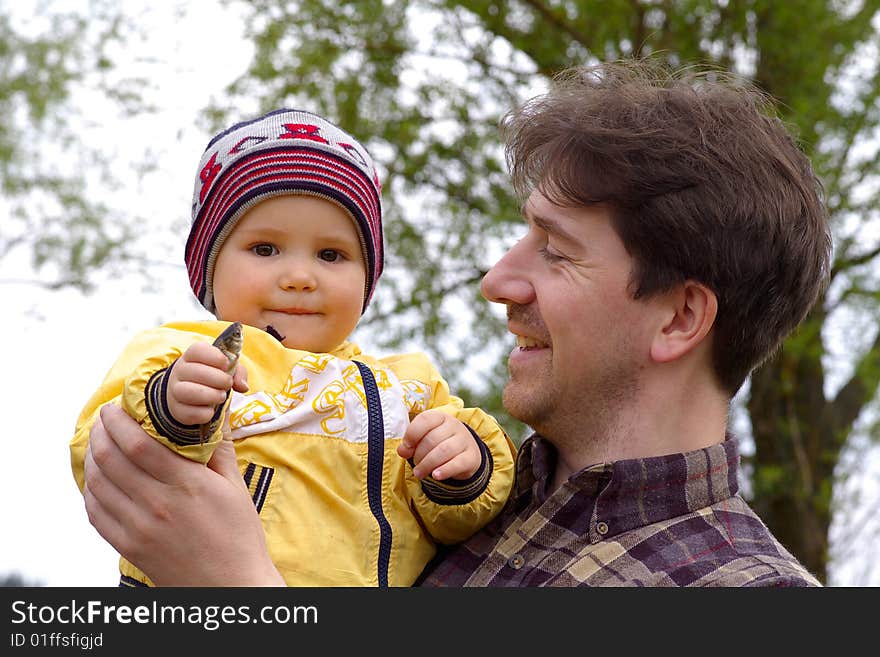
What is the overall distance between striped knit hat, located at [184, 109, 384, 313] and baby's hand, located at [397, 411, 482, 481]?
478 mm

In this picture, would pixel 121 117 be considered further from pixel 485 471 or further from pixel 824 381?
pixel 485 471

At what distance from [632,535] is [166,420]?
3.06 feet

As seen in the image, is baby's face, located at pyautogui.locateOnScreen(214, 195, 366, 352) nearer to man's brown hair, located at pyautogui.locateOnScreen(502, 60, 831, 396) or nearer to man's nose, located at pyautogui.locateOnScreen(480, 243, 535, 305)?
man's nose, located at pyautogui.locateOnScreen(480, 243, 535, 305)

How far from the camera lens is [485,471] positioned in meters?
2.35

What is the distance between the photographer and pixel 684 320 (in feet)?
8.02

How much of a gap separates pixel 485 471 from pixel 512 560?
192 mm

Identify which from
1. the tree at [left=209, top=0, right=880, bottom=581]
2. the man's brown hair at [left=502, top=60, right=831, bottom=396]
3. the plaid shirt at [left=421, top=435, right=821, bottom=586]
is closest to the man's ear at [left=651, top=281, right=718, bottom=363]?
the man's brown hair at [left=502, top=60, right=831, bottom=396]

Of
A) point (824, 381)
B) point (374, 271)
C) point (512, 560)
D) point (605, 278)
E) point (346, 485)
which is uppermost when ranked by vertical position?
point (824, 381)

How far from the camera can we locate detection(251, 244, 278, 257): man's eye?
2.41 meters

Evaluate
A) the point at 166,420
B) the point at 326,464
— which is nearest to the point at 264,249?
the point at 326,464

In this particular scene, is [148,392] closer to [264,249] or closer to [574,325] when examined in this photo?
[264,249]

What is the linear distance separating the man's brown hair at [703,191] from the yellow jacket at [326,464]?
1.89ft

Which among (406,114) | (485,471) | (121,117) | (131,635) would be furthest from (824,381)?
(131,635)

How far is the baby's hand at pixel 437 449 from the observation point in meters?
2.18
